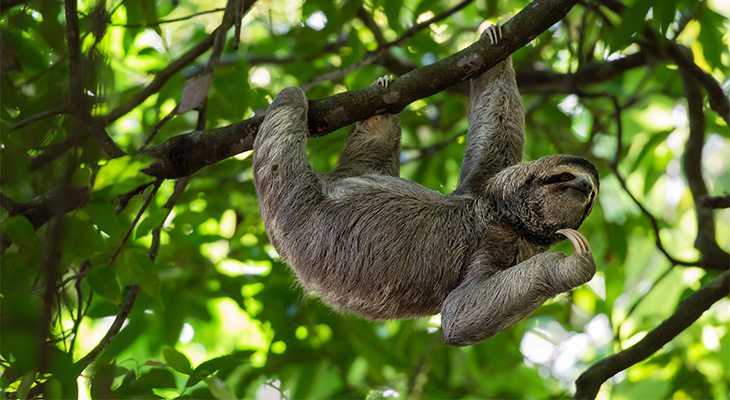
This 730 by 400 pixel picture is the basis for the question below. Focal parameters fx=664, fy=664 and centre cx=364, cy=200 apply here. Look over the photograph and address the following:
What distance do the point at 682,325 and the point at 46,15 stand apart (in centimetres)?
514

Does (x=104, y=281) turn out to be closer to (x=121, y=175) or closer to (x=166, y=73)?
(x=121, y=175)

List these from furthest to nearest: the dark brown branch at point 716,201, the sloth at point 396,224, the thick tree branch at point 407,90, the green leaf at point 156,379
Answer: the dark brown branch at point 716,201 < the sloth at point 396,224 < the thick tree branch at point 407,90 < the green leaf at point 156,379

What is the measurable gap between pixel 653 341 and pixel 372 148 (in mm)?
3064

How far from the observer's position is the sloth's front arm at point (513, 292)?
15.4 feet

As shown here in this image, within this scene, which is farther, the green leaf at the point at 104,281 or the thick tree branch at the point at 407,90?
the thick tree branch at the point at 407,90

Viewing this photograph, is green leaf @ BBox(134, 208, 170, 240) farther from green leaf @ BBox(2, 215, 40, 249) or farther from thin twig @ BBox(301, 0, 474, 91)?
thin twig @ BBox(301, 0, 474, 91)

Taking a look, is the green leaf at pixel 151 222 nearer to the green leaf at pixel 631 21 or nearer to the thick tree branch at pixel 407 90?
the thick tree branch at pixel 407 90

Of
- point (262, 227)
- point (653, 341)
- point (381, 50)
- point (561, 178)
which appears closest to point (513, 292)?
point (561, 178)

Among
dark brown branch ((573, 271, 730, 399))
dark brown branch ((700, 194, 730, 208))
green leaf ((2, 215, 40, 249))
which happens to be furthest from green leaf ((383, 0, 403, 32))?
green leaf ((2, 215, 40, 249))

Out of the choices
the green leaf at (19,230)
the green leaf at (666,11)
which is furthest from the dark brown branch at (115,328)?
the green leaf at (666,11)

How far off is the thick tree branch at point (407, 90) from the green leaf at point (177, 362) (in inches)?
56.4

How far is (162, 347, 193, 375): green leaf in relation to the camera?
4332 mm

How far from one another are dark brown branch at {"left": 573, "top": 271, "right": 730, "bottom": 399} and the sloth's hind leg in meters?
2.69

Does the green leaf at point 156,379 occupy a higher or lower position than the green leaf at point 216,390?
higher
